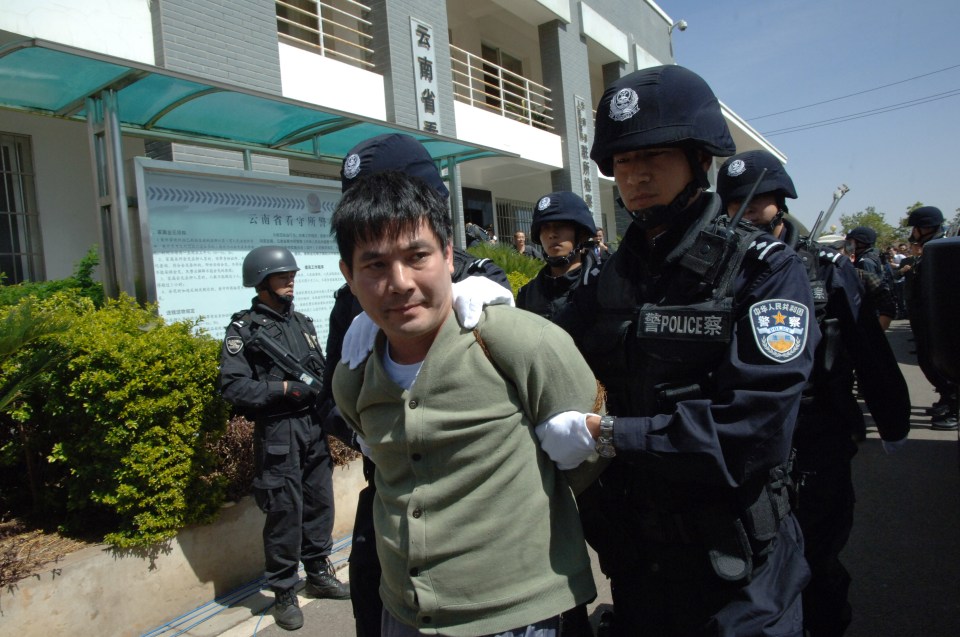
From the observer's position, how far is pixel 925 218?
6.02m

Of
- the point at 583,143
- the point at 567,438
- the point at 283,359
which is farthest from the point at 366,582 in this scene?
the point at 583,143

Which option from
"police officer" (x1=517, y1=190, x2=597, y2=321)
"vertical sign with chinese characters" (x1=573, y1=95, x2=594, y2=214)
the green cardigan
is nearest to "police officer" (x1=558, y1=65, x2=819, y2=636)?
the green cardigan

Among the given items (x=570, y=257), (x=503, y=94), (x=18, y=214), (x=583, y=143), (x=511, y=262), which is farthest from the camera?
(x=583, y=143)

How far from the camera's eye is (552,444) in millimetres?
1482

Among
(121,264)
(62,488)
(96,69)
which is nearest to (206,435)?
(62,488)

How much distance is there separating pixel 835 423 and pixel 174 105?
4.72m

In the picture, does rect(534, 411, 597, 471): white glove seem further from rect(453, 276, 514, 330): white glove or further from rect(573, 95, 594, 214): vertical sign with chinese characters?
rect(573, 95, 594, 214): vertical sign with chinese characters

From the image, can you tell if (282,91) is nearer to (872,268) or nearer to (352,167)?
(352,167)

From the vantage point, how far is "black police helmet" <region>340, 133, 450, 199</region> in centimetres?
215

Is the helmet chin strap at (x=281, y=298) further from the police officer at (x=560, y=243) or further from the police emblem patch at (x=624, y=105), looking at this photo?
the police emblem patch at (x=624, y=105)

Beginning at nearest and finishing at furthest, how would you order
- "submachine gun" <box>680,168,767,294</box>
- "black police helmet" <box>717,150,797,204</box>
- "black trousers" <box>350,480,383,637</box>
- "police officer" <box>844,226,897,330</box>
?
1. "submachine gun" <box>680,168,767,294</box>
2. "black trousers" <box>350,480,383,637</box>
3. "black police helmet" <box>717,150,797,204</box>
4. "police officer" <box>844,226,897,330</box>

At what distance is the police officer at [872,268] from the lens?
4637 millimetres

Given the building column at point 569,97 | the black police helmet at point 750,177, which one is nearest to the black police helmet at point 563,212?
the black police helmet at point 750,177

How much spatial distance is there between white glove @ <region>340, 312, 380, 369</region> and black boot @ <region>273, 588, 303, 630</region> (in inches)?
89.8
